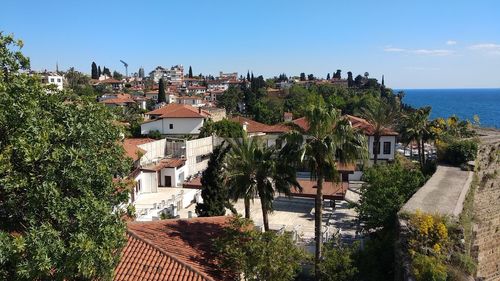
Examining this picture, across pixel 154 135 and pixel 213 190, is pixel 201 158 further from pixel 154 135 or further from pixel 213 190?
pixel 213 190

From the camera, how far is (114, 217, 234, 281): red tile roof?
37.7 ft

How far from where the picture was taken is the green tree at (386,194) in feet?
62.5

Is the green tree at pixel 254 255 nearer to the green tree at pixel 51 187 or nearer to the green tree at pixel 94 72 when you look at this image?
the green tree at pixel 51 187

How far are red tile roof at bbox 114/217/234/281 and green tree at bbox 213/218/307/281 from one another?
0.46m

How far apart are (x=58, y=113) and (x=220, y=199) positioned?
14400 mm

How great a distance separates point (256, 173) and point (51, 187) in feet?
33.8

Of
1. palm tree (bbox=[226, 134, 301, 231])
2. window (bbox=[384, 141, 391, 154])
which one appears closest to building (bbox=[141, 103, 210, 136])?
window (bbox=[384, 141, 391, 154])

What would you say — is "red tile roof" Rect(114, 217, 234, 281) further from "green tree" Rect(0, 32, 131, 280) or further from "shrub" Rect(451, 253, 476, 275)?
"shrub" Rect(451, 253, 476, 275)

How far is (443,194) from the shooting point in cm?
1736

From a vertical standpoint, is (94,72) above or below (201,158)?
above

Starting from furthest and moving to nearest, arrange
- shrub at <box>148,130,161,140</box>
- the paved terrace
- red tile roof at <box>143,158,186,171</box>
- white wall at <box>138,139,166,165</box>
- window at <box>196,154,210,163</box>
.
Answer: shrub at <box>148,130,161,140</box>
window at <box>196,154,210,163</box>
white wall at <box>138,139,166,165</box>
red tile roof at <box>143,158,186,171</box>
the paved terrace

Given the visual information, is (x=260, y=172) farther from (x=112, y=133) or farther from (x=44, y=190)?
(x=44, y=190)

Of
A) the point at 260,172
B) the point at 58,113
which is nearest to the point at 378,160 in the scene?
the point at 260,172

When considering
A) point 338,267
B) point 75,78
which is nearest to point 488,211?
point 338,267
